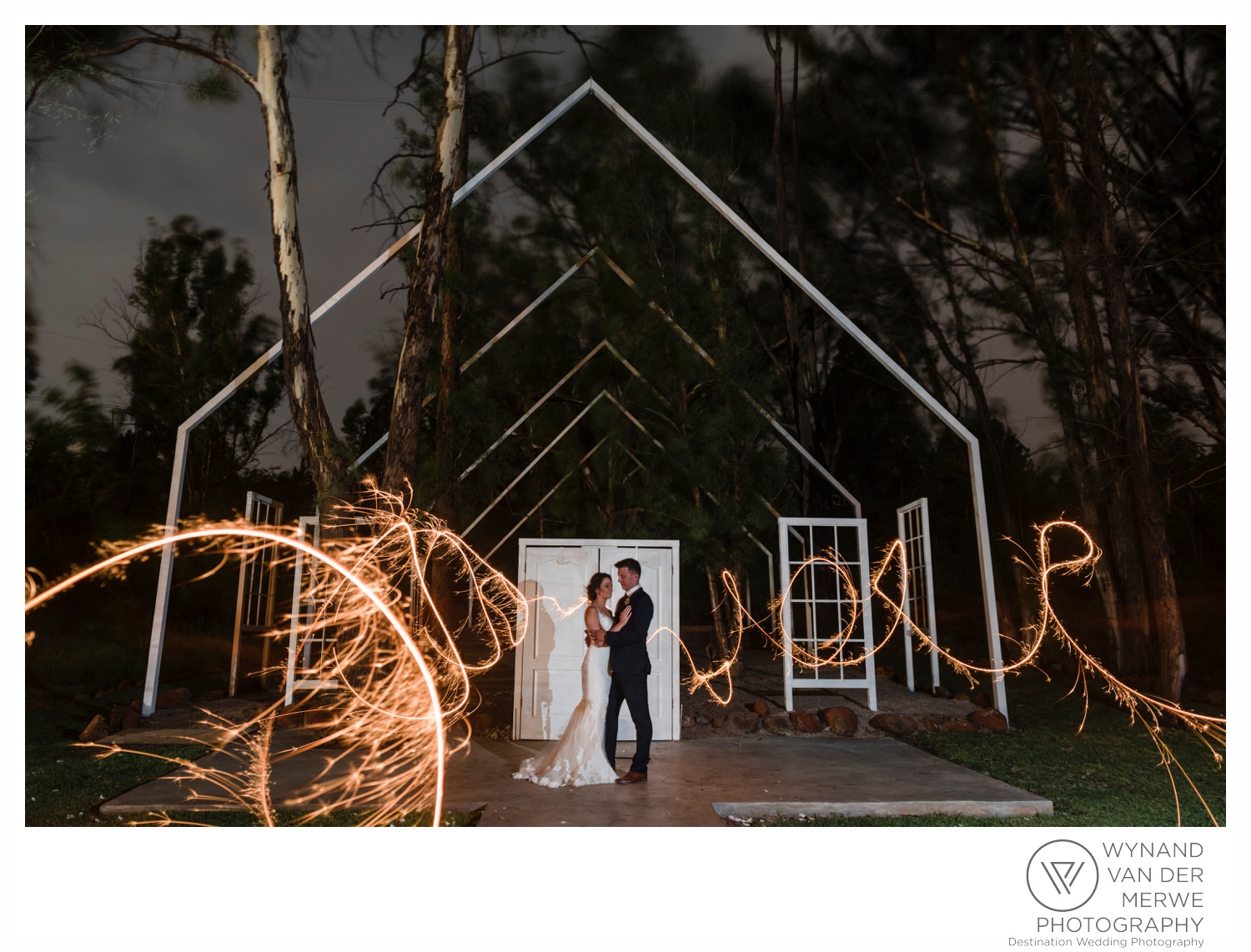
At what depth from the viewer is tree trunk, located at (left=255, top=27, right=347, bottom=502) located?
6.42 metres

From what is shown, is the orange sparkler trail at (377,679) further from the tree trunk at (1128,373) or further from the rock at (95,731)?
the tree trunk at (1128,373)

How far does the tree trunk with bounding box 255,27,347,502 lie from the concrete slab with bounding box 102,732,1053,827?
2.32m

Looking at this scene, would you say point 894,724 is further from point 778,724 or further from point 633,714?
point 633,714

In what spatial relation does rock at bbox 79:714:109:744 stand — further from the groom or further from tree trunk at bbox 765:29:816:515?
tree trunk at bbox 765:29:816:515

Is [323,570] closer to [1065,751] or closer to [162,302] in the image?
[1065,751]

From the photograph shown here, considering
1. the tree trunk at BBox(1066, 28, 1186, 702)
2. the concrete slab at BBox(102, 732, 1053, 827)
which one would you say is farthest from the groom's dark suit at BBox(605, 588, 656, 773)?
the tree trunk at BBox(1066, 28, 1186, 702)

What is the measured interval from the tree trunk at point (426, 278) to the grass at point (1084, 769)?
3897 millimetres

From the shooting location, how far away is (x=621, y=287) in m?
11.0

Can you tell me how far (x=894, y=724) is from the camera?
752 cm

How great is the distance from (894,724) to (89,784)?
641 cm

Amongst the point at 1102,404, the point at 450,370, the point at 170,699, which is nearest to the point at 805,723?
the point at 450,370
